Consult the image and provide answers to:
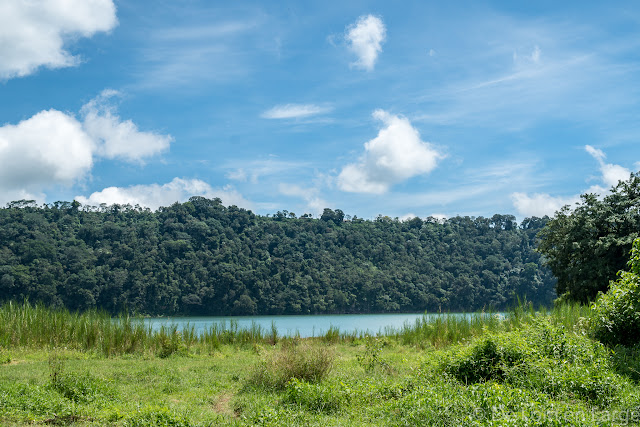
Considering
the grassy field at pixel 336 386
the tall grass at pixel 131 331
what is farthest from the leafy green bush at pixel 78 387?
the tall grass at pixel 131 331

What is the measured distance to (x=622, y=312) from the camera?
9625mm

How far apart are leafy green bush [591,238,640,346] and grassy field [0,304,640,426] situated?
2.07ft

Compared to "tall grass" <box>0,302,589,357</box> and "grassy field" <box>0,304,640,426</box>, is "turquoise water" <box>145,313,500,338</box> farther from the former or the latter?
"grassy field" <box>0,304,640,426</box>

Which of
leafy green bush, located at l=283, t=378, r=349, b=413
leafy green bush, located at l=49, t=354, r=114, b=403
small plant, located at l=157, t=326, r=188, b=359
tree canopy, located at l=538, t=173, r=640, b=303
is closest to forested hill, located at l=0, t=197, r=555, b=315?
tree canopy, located at l=538, t=173, r=640, b=303

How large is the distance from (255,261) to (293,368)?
51555 mm

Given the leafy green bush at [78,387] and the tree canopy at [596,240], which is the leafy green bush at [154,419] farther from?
the tree canopy at [596,240]

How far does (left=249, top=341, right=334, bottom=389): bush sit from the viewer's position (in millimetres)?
8500

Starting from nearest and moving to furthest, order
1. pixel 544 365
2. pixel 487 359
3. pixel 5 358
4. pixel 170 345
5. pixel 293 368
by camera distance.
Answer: pixel 544 365, pixel 487 359, pixel 293 368, pixel 5 358, pixel 170 345

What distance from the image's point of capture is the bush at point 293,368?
8.50 metres

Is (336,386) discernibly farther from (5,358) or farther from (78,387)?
(5,358)

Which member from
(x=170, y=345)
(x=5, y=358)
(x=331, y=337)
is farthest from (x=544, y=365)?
(x=5, y=358)

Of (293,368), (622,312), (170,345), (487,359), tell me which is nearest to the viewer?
(487,359)

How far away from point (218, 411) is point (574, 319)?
992cm

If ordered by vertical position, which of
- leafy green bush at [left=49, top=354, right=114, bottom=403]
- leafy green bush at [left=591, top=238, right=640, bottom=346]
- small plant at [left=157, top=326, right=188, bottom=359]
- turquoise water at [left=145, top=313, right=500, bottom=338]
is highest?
leafy green bush at [left=591, top=238, right=640, bottom=346]
